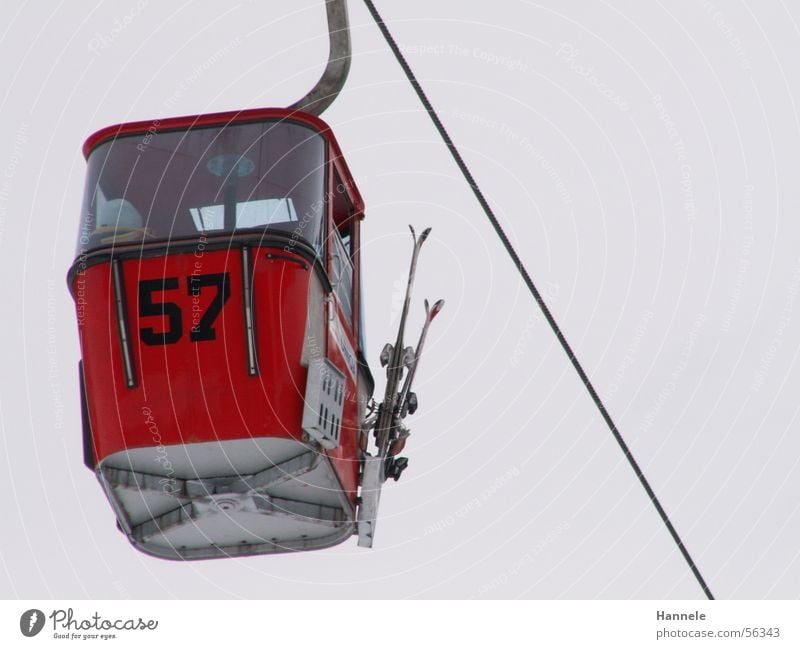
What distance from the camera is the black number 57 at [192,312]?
15.3 meters

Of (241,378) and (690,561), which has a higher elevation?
(241,378)

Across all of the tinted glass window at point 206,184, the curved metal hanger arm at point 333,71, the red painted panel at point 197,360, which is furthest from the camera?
the curved metal hanger arm at point 333,71

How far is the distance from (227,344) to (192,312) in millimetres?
403

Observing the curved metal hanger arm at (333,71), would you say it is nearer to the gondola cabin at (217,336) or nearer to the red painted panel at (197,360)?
the gondola cabin at (217,336)

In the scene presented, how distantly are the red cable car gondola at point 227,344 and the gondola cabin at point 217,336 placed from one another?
2cm

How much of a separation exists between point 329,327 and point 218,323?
4.08 feet

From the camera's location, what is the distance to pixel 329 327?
52.9ft

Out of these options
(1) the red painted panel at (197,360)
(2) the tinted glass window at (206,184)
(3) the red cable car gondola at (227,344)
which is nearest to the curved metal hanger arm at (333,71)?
(3) the red cable car gondola at (227,344)

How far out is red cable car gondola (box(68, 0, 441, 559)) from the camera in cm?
1526

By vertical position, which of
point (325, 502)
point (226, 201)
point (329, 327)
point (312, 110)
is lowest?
point (325, 502)

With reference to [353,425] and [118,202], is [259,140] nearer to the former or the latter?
[118,202]

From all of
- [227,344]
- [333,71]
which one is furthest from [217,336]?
[333,71]

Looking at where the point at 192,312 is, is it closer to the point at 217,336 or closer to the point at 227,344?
the point at 217,336

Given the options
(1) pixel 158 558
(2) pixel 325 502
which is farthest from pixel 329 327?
(1) pixel 158 558
